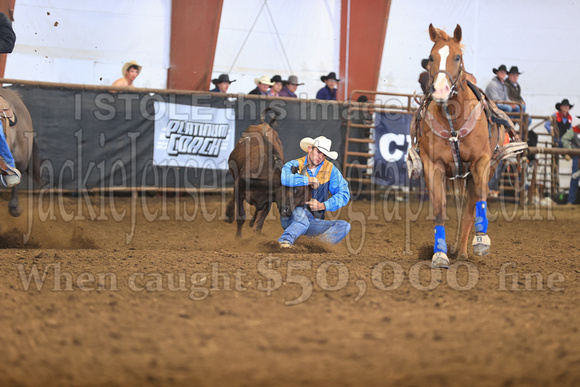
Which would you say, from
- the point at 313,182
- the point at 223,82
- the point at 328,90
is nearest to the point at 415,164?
the point at 313,182

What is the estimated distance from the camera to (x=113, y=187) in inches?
352

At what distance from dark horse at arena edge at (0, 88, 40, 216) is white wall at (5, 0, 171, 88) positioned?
3.92 meters

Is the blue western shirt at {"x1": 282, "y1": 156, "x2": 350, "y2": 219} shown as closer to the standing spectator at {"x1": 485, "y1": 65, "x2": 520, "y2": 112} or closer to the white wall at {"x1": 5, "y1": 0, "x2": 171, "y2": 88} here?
the white wall at {"x1": 5, "y1": 0, "x2": 171, "y2": 88}

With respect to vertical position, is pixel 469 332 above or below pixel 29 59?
below

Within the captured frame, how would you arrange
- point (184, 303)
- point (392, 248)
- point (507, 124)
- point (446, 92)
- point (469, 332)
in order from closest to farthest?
point (469, 332) → point (184, 303) → point (446, 92) → point (507, 124) → point (392, 248)

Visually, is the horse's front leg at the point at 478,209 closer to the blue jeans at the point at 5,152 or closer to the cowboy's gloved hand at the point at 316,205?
the cowboy's gloved hand at the point at 316,205

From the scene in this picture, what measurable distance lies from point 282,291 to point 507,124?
3141 millimetres

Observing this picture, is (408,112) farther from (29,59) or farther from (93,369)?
(93,369)

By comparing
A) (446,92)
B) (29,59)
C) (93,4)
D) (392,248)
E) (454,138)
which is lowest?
(392,248)

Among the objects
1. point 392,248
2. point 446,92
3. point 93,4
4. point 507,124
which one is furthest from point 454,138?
point 93,4

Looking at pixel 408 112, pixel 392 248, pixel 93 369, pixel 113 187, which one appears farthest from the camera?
pixel 408 112

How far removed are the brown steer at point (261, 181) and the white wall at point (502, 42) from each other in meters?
7.00

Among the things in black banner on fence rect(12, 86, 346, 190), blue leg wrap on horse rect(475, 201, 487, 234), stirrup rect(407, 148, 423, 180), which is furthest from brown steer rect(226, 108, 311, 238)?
black banner on fence rect(12, 86, 346, 190)

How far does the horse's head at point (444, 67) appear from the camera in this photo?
483 centimetres
